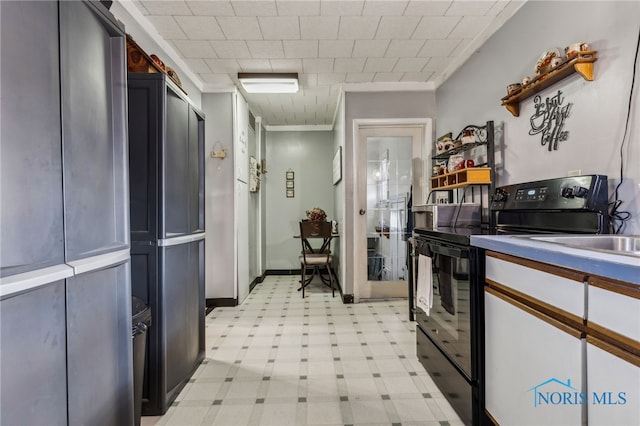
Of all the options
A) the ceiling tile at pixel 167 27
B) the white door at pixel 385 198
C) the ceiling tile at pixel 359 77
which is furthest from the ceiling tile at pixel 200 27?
the white door at pixel 385 198

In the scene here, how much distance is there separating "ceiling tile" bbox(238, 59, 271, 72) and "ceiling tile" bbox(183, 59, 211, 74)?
357mm

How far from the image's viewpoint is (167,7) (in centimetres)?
216

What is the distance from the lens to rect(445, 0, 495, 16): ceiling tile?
84.1 inches

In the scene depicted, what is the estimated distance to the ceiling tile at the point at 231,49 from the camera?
265 cm

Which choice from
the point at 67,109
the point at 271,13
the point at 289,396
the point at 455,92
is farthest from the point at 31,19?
the point at 455,92

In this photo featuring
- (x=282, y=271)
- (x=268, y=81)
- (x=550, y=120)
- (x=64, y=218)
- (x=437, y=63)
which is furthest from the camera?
(x=282, y=271)

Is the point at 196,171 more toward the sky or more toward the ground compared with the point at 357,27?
more toward the ground

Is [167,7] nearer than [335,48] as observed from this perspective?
Yes

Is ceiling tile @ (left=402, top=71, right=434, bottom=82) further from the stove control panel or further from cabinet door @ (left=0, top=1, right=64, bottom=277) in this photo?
cabinet door @ (left=0, top=1, right=64, bottom=277)

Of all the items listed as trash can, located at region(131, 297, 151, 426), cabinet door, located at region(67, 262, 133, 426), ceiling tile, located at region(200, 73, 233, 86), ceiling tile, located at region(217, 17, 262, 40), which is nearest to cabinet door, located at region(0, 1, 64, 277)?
cabinet door, located at region(67, 262, 133, 426)

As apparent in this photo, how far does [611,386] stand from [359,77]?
3269 mm

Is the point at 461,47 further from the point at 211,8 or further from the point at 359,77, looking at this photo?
the point at 211,8

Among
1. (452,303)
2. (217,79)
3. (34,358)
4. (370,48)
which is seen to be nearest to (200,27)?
(217,79)

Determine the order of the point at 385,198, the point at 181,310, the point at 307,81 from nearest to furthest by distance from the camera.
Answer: the point at 181,310 → the point at 307,81 → the point at 385,198
